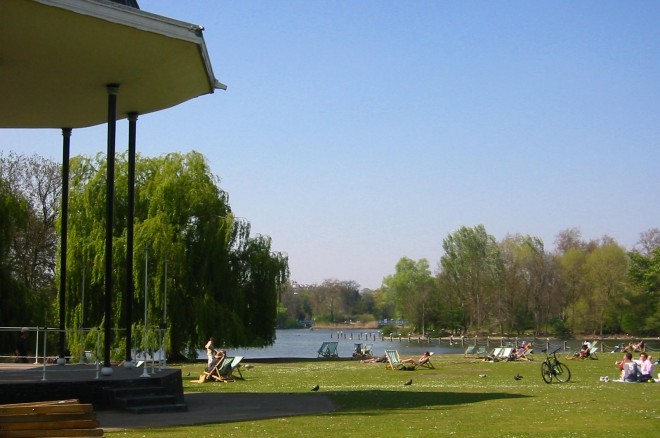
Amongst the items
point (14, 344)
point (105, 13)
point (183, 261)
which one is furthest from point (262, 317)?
point (105, 13)

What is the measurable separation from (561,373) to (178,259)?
2215 centimetres

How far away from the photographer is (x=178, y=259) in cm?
4297

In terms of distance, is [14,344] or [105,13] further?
[14,344]

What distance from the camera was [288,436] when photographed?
13609 millimetres

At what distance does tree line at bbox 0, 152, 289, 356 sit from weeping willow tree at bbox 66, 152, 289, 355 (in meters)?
0.05

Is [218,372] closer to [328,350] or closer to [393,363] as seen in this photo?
[393,363]

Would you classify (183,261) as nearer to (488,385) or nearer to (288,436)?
(488,385)

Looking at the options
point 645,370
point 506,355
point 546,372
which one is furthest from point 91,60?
point 506,355

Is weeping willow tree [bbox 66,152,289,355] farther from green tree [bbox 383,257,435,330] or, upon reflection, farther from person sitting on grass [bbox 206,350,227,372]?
green tree [bbox 383,257,435,330]

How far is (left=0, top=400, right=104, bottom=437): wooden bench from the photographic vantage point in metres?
10.2

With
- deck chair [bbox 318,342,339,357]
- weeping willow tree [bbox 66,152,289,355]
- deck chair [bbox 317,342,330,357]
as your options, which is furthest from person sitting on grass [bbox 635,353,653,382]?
deck chair [bbox 317,342,330,357]

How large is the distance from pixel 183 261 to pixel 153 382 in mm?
25087

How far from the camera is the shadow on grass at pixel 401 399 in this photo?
741 inches

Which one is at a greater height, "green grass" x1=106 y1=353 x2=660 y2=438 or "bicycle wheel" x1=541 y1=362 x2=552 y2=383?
"bicycle wheel" x1=541 y1=362 x2=552 y2=383
